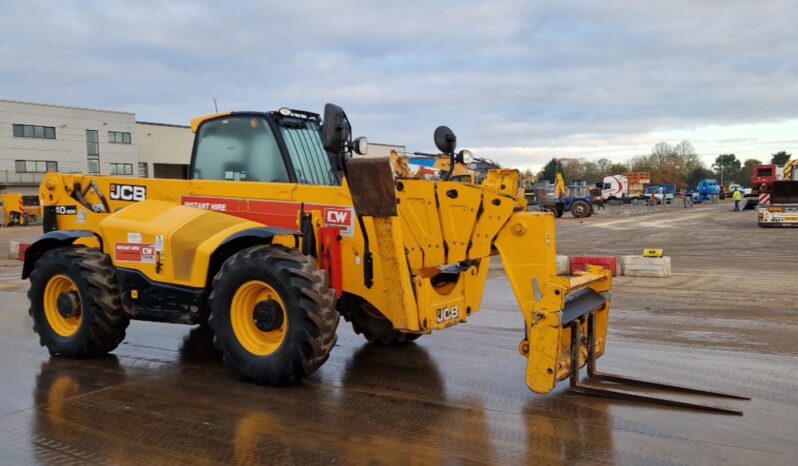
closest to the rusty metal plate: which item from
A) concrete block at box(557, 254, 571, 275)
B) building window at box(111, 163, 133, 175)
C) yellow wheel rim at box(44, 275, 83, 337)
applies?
yellow wheel rim at box(44, 275, 83, 337)

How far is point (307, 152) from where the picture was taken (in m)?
6.74

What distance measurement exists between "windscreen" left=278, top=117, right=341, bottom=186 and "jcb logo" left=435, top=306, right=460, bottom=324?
1.90 metres

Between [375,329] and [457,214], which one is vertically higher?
[457,214]

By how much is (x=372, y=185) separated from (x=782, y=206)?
25944mm

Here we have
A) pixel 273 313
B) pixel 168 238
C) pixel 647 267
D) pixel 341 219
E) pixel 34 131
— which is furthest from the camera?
pixel 34 131

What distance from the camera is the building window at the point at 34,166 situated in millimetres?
52250

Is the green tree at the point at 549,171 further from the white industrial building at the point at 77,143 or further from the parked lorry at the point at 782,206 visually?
the parked lorry at the point at 782,206

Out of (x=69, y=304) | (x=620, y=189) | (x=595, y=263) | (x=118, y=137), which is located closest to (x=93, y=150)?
(x=118, y=137)

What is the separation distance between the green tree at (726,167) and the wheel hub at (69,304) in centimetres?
11438

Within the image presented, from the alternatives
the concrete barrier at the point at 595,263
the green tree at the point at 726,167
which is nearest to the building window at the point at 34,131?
the concrete barrier at the point at 595,263

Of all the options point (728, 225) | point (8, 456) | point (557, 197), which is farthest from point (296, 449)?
point (557, 197)

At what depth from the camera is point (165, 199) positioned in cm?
693

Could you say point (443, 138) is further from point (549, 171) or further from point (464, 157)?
point (549, 171)

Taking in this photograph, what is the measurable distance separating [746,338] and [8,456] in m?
7.15
